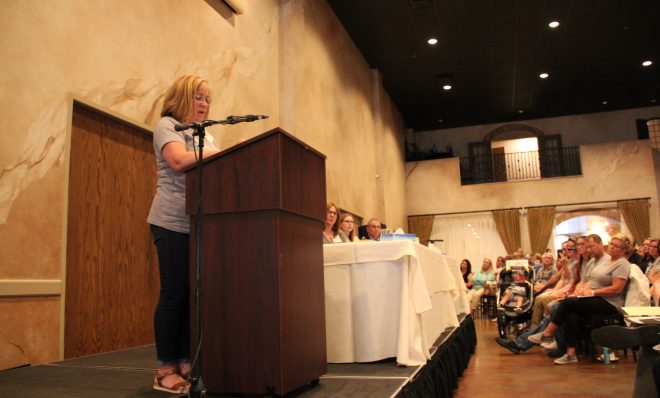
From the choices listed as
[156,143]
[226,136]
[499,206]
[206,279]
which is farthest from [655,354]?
[499,206]

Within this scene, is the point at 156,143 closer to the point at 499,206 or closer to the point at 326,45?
the point at 326,45

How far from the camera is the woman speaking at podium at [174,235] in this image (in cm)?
201

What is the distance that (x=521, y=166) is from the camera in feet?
51.5

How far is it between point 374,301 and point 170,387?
4.26 feet

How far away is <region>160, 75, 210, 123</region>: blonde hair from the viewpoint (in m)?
2.15

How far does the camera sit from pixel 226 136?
5.50 metres

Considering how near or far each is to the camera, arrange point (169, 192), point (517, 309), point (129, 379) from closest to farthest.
Answer: point (169, 192), point (129, 379), point (517, 309)

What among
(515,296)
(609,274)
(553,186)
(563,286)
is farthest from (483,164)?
(609,274)

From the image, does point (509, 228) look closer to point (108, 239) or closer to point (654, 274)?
point (654, 274)

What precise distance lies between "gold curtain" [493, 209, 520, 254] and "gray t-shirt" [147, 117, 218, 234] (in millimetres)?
13102

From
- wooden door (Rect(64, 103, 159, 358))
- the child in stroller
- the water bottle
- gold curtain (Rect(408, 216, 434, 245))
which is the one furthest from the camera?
gold curtain (Rect(408, 216, 434, 245))

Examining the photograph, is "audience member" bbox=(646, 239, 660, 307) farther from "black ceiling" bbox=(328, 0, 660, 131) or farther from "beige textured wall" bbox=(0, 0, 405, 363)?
"black ceiling" bbox=(328, 0, 660, 131)

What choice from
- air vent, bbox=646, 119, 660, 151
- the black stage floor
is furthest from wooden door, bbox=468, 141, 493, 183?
the black stage floor

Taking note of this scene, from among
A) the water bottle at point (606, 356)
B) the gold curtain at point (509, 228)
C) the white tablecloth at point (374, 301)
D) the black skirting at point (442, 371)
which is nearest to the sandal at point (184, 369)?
the black skirting at point (442, 371)
